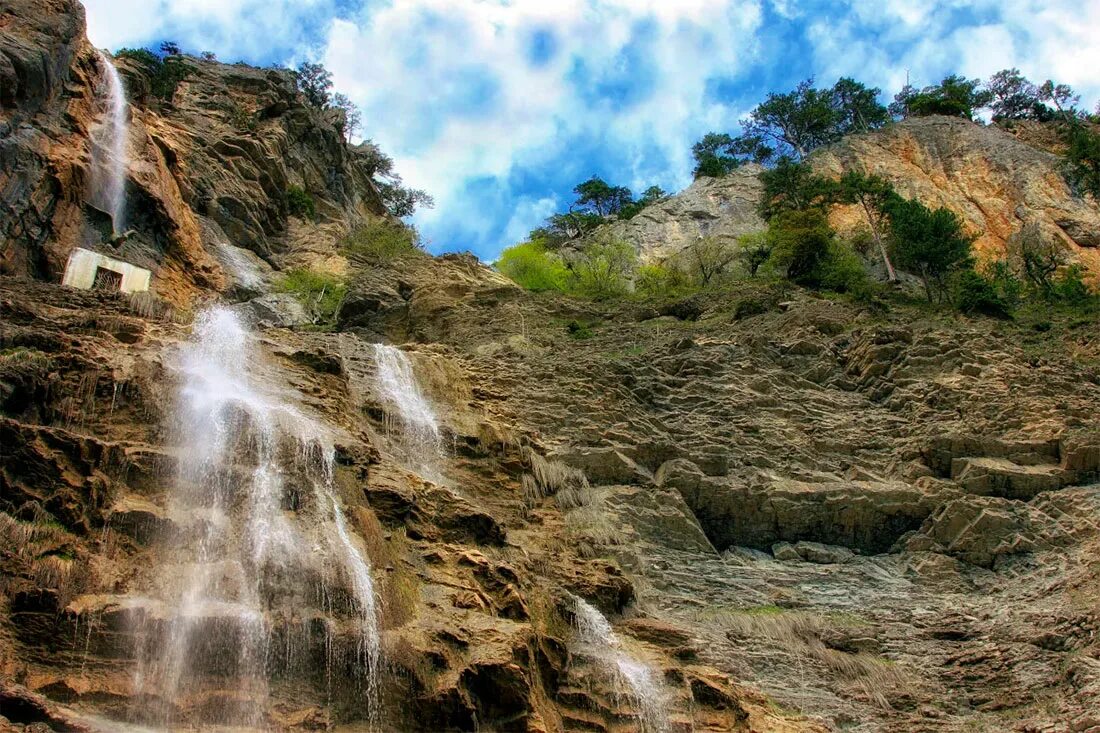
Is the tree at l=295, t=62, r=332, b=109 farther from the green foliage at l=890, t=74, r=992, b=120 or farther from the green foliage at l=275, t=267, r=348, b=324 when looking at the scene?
the green foliage at l=890, t=74, r=992, b=120

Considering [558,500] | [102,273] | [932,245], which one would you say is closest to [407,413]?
[558,500]

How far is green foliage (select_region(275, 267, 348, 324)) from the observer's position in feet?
107

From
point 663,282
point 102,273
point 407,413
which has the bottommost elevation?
point 407,413

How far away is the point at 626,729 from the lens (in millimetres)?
13203

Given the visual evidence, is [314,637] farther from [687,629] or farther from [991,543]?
[991,543]

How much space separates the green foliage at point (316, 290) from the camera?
107 feet

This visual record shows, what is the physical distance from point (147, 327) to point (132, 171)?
1244cm

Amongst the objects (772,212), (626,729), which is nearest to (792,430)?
(626,729)

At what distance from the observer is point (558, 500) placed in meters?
19.6

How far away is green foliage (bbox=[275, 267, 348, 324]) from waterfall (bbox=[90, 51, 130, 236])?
7.03m

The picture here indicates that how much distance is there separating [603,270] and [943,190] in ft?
77.2

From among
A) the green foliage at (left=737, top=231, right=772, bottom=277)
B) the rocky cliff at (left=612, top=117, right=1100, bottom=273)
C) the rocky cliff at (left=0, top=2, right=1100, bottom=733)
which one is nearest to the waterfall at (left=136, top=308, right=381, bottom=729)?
the rocky cliff at (left=0, top=2, right=1100, bottom=733)

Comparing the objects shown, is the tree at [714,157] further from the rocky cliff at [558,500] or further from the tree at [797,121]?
the rocky cliff at [558,500]

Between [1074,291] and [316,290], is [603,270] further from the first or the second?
[1074,291]
